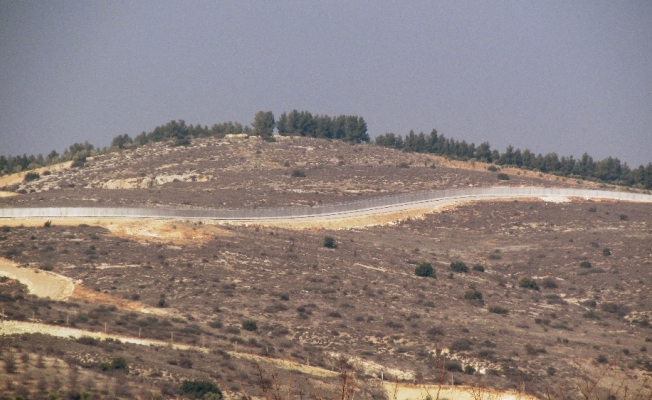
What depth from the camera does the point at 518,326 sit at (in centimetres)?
5428

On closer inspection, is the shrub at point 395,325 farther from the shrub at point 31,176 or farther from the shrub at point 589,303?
the shrub at point 31,176

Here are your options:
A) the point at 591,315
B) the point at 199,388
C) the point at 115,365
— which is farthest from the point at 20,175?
the point at 199,388

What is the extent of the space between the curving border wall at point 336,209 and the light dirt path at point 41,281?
1577 cm

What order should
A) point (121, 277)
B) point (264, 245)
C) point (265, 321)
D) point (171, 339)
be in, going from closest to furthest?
point (171, 339) → point (265, 321) → point (121, 277) → point (264, 245)

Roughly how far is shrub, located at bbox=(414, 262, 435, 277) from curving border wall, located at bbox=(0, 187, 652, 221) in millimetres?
20258

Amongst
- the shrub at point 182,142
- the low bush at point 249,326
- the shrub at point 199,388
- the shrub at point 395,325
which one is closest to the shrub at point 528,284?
the shrub at point 395,325

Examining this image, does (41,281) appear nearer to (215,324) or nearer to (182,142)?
(215,324)

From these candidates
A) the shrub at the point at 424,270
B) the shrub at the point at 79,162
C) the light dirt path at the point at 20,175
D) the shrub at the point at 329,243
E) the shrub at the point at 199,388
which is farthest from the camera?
the shrub at the point at 79,162

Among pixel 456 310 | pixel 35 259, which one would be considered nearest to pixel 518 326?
pixel 456 310

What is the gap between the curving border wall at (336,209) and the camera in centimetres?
7631

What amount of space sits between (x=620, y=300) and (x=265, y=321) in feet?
89.8

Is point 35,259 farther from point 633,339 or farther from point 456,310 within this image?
point 633,339

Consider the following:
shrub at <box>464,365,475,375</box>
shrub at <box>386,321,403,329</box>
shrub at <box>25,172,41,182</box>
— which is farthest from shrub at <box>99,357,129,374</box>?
shrub at <box>25,172,41,182</box>

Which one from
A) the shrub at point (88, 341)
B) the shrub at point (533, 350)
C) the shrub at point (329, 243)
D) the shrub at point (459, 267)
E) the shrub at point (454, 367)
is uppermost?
the shrub at point (329, 243)
